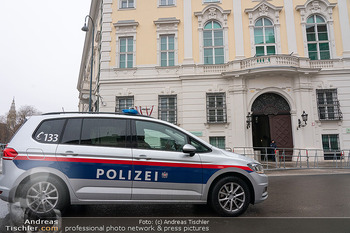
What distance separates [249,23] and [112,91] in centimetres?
1164

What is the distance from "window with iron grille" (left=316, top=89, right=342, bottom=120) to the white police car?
1447 cm

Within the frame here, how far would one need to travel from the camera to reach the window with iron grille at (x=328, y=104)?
627 inches

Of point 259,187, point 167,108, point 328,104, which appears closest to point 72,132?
point 259,187

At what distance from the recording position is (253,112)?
53.9 feet

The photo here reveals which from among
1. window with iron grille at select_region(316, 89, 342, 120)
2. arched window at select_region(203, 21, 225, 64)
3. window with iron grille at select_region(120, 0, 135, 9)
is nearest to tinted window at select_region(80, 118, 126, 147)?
arched window at select_region(203, 21, 225, 64)

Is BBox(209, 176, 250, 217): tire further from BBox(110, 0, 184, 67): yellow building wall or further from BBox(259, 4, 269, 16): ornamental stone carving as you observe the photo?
BBox(259, 4, 269, 16): ornamental stone carving

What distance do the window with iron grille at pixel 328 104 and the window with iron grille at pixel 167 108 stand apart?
10238 mm

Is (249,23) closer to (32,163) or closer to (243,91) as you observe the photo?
(243,91)

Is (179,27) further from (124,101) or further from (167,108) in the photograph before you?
(124,101)

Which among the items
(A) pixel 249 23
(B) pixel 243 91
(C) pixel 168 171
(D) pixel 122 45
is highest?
(A) pixel 249 23

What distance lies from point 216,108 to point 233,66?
3.25 metres

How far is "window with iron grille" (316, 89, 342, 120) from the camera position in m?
15.9

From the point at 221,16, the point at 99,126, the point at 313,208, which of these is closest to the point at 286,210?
the point at 313,208

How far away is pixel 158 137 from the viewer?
4.48 m
